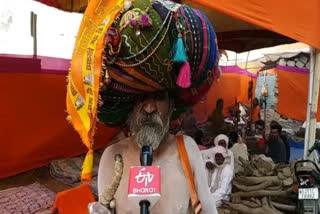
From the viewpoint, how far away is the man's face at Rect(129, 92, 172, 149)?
172 centimetres

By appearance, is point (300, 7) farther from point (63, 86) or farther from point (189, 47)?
point (63, 86)

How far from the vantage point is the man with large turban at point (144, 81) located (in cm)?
156

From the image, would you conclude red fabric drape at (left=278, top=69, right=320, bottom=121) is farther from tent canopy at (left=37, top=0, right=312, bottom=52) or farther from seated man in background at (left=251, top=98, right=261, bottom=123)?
tent canopy at (left=37, top=0, right=312, bottom=52)

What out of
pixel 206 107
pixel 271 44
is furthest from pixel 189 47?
pixel 206 107

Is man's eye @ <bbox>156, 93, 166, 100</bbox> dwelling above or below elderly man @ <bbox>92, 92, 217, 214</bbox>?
above

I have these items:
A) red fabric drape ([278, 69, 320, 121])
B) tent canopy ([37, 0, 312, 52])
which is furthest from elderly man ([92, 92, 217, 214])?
red fabric drape ([278, 69, 320, 121])

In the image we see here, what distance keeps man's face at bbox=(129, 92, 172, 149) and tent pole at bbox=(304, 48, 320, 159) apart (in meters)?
2.90

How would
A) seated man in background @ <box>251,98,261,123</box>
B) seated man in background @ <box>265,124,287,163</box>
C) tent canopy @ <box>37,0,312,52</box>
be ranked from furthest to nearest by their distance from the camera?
seated man in background @ <box>251,98,261,123</box> < seated man in background @ <box>265,124,287,163</box> < tent canopy @ <box>37,0,312,52</box>

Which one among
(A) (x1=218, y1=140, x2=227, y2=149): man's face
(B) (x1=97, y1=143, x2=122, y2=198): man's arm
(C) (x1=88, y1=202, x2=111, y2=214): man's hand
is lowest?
(A) (x1=218, y1=140, x2=227, y2=149): man's face

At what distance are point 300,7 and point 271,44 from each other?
4.27m

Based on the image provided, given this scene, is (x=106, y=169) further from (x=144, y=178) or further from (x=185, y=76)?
(x=185, y=76)

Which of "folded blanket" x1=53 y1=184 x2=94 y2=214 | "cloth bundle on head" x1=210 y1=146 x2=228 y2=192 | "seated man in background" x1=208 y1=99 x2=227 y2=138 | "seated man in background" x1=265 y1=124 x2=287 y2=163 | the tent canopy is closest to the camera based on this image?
the tent canopy

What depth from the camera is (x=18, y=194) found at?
440cm

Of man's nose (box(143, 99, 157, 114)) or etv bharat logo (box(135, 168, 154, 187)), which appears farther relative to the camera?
man's nose (box(143, 99, 157, 114))
